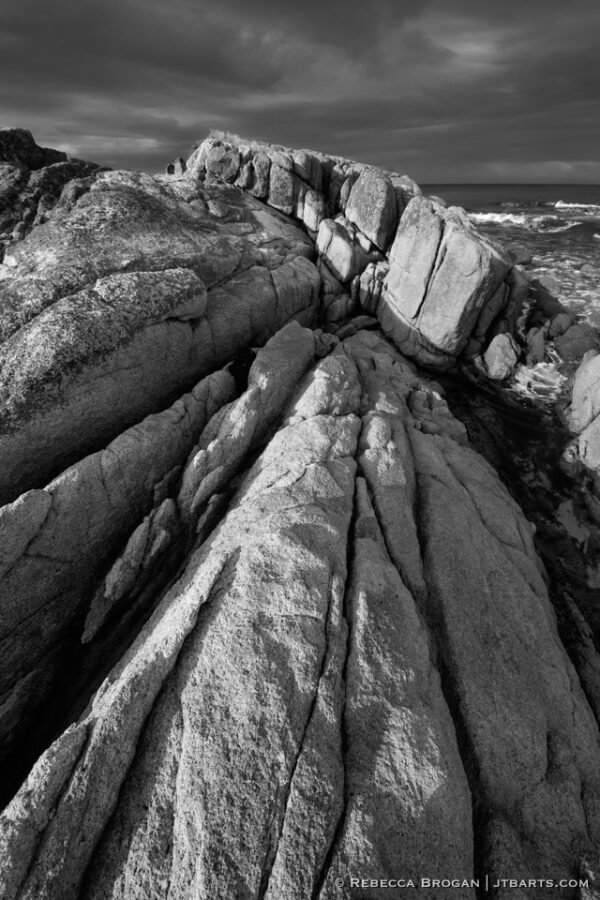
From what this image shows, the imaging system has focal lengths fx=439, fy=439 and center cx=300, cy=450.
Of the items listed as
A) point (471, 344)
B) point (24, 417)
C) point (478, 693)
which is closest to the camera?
point (478, 693)

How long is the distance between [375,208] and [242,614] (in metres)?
37.9

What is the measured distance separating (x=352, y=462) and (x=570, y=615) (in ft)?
40.2

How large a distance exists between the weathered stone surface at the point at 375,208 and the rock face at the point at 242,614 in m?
15.3

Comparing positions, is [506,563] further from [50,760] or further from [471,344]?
[471,344]

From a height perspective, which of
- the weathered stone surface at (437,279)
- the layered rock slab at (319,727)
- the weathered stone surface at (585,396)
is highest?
the weathered stone surface at (437,279)

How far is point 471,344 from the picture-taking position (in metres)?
38.2

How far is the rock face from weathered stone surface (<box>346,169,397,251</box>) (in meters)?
15.3

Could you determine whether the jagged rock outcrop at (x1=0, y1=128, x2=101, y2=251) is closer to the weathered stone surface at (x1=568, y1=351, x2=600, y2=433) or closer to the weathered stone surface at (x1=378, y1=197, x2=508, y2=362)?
the weathered stone surface at (x1=378, y1=197, x2=508, y2=362)

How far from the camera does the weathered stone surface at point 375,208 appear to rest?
127 feet

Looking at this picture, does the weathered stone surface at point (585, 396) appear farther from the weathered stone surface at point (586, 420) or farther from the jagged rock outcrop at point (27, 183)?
the jagged rock outcrop at point (27, 183)

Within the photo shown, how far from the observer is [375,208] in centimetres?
3881

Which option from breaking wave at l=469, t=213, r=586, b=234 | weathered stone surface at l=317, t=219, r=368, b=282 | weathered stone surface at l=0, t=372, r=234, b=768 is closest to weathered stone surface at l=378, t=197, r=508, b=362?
weathered stone surface at l=317, t=219, r=368, b=282

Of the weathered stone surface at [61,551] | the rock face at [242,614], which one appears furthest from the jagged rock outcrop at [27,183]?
the weathered stone surface at [61,551]

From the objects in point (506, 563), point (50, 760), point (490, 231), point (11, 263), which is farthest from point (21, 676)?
point (490, 231)
